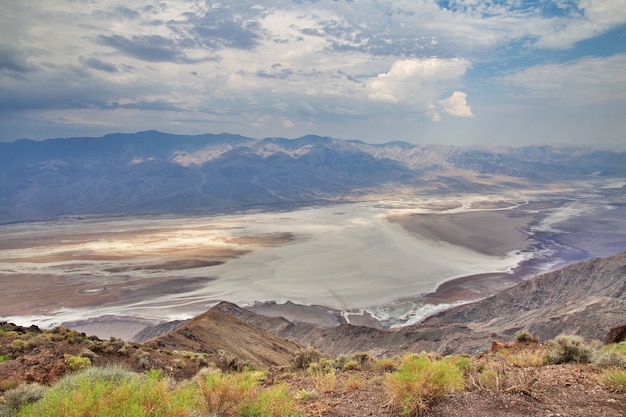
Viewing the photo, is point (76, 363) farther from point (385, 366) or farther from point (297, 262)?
point (297, 262)

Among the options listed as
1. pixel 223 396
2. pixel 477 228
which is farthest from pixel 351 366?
pixel 477 228

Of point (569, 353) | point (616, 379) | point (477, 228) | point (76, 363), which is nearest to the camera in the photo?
point (616, 379)

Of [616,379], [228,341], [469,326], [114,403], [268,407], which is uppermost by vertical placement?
[114,403]

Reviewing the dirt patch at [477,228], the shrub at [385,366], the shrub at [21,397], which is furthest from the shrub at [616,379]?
the dirt patch at [477,228]

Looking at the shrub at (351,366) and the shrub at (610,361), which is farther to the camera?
the shrub at (351,366)

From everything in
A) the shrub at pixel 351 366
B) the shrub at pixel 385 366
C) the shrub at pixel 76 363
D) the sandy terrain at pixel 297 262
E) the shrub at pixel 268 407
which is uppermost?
the shrub at pixel 268 407

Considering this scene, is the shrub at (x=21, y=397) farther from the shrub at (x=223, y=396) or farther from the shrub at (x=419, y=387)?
the shrub at (x=419, y=387)

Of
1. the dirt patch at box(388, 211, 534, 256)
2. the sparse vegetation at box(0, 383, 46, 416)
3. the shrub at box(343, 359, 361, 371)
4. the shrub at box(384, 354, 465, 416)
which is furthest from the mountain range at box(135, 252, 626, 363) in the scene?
the dirt patch at box(388, 211, 534, 256)

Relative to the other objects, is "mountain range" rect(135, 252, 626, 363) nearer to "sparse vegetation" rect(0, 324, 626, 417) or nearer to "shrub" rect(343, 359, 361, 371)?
"shrub" rect(343, 359, 361, 371)
